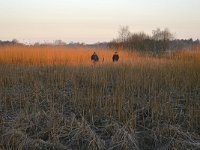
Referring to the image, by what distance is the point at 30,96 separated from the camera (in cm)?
519

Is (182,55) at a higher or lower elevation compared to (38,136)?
higher

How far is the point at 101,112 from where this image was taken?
454 cm

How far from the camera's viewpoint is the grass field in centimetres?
386

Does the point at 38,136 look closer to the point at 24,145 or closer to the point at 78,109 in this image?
the point at 24,145

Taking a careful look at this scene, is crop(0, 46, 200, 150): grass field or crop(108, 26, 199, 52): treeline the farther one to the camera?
crop(108, 26, 199, 52): treeline

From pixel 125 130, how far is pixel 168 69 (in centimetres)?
354

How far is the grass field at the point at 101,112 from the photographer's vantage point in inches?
152

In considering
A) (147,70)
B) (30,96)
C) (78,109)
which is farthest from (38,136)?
(147,70)

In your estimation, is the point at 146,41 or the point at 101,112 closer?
the point at 101,112

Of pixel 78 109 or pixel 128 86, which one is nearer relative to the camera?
pixel 78 109

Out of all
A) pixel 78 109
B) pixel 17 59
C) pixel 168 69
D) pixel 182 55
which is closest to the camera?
pixel 78 109

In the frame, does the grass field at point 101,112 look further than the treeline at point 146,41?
No

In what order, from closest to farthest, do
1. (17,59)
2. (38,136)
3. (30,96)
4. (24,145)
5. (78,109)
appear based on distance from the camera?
1. (24,145)
2. (38,136)
3. (78,109)
4. (30,96)
5. (17,59)

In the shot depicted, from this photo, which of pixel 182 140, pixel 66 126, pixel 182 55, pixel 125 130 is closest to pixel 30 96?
pixel 66 126
